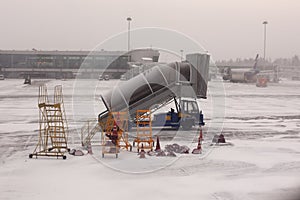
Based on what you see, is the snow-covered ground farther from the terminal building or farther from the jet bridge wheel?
the terminal building

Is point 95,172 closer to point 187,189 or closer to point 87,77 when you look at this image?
point 187,189

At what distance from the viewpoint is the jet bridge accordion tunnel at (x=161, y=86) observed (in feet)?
66.8

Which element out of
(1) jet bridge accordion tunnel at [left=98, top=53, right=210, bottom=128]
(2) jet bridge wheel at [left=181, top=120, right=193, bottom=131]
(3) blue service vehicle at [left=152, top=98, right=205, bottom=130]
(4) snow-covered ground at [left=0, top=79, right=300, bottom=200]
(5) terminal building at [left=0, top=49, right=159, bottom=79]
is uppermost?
(5) terminal building at [left=0, top=49, right=159, bottom=79]

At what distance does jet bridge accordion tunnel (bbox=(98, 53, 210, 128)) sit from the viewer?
20.4 m

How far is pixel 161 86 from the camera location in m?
21.3

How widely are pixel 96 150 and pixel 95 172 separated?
4.00 meters

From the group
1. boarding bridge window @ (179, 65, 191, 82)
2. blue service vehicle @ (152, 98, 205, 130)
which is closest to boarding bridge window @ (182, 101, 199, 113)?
blue service vehicle @ (152, 98, 205, 130)

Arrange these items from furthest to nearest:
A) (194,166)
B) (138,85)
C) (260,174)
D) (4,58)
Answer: (4,58)
(138,85)
(194,166)
(260,174)

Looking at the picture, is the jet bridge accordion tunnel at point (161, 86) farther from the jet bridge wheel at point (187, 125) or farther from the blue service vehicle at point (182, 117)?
the jet bridge wheel at point (187, 125)

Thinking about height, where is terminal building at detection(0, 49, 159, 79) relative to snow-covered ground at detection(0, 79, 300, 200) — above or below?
above

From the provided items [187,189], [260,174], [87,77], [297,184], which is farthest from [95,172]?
[87,77]

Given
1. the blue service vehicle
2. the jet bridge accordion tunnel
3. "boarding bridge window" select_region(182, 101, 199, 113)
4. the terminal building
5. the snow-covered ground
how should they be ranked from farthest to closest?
the terminal building, "boarding bridge window" select_region(182, 101, 199, 113), the blue service vehicle, the jet bridge accordion tunnel, the snow-covered ground

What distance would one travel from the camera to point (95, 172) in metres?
14.0

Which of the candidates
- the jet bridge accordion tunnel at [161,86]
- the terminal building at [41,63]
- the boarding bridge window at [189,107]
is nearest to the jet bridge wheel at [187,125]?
the boarding bridge window at [189,107]
